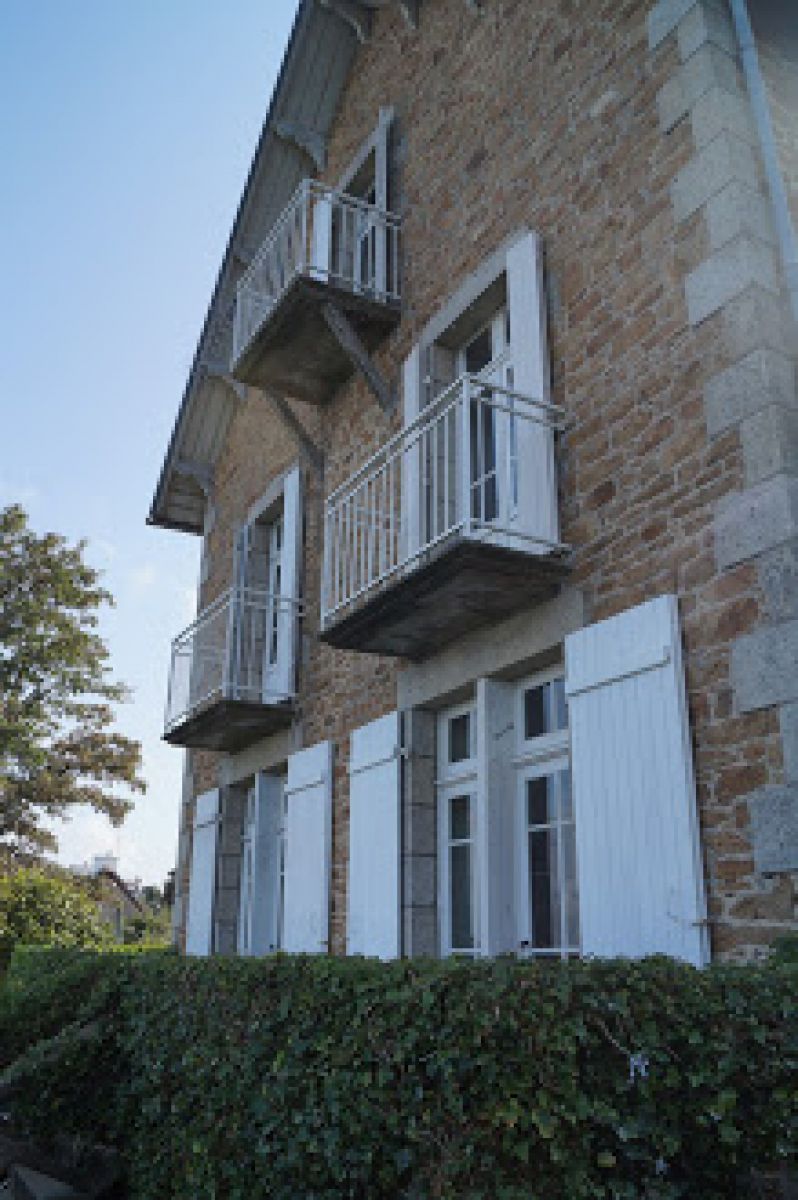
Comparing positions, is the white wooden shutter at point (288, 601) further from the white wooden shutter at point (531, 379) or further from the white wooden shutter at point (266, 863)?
the white wooden shutter at point (531, 379)

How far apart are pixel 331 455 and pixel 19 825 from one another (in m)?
11.5

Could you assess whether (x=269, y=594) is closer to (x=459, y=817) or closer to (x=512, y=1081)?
(x=459, y=817)

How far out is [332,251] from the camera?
8703mm

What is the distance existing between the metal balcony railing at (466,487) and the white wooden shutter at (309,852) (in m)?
1.16

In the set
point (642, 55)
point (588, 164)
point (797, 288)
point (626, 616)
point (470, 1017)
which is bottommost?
point (470, 1017)

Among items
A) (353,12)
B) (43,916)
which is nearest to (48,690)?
(43,916)

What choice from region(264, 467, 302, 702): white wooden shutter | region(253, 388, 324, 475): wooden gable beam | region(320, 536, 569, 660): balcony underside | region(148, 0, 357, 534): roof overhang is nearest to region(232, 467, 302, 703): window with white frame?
region(264, 467, 302, 702): white wooden shutter

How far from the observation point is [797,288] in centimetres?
435

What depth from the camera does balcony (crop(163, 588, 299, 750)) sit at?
8.21 meters

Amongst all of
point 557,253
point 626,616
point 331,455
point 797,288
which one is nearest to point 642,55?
point 557,253

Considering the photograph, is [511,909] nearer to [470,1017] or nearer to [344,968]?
[344,968]

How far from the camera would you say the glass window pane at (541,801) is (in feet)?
17.2

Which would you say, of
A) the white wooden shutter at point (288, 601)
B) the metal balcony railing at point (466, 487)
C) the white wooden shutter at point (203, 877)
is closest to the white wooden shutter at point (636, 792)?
the metal balcony railing at point (466, 487)

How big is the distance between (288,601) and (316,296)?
8.29ft
